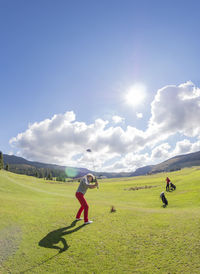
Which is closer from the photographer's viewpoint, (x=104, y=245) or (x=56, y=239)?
(x=104, y=245)

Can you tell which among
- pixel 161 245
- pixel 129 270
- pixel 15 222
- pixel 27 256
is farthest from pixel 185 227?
pixel 15 222

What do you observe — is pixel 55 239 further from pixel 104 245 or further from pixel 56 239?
pixel 104 245

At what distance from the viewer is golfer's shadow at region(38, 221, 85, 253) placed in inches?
323

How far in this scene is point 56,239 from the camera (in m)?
8.79

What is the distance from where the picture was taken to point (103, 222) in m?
10.9

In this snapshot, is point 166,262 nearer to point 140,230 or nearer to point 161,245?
point 161,245

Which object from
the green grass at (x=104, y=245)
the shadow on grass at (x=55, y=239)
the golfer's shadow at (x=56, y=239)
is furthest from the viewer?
the golfer's shadow at (x=56, y=239)

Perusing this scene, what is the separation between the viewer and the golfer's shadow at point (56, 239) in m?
8.20

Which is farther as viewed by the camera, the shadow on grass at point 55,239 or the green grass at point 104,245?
the shadow on grass at point 55,239

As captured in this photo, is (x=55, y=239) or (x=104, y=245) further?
(x=55, y=239)

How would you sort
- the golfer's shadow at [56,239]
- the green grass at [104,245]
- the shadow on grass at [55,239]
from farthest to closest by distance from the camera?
1. the golfer's shadow at [56,239]
2. the shadow on grass at [55,239]
3. the green grass at [104,245]

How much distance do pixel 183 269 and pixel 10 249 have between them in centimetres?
779

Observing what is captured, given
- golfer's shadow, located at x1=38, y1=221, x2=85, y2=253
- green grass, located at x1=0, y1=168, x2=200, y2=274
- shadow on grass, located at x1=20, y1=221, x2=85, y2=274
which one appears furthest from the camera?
golfer's shadow, located at x1=38, y1=221, x2=85, y2=253

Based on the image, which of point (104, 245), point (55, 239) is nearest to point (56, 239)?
point (55, 239)
